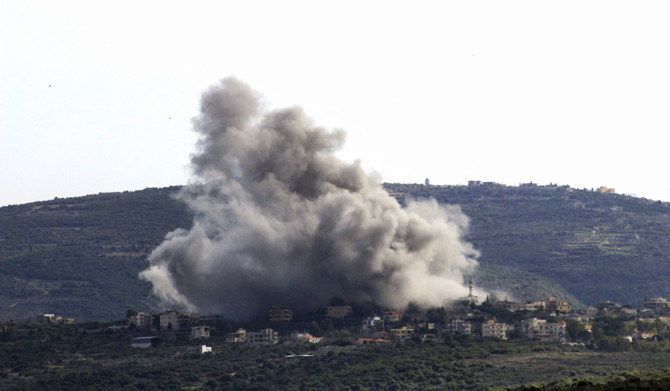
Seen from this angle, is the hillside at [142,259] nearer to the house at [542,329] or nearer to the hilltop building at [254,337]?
the hilltop building at [254,337]

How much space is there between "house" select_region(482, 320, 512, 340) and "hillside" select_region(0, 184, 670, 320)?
4902 centimetres

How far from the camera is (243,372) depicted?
10619 centimetres

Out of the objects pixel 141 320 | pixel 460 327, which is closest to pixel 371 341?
pixel 460 327

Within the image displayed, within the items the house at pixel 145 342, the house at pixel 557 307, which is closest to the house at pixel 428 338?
the house at pixel 557 307

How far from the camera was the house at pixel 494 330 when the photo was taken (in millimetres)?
114812

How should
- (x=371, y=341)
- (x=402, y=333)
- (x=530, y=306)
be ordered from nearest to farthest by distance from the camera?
1. (x=371, y=341)
2. (x=402, y=333)
3. (x=530, y=306)

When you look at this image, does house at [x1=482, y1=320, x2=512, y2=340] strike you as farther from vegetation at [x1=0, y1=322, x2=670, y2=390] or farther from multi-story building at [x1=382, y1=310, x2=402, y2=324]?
multi-story building at [x1=382, y1=310, x2=402, y2=324]

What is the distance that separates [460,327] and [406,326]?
384cm

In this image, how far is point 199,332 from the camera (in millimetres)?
119312

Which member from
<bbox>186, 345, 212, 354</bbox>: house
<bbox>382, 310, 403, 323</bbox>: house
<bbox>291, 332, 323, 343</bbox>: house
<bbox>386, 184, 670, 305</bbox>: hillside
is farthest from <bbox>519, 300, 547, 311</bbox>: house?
<bbox>386, 184, 670, 305</bbox>: hillside

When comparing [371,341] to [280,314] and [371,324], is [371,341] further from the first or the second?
[280,314]

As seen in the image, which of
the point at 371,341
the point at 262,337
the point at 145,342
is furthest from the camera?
the point at 145,342

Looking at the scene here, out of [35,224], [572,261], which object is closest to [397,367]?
[572,261]

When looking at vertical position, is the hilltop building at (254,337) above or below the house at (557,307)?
below
